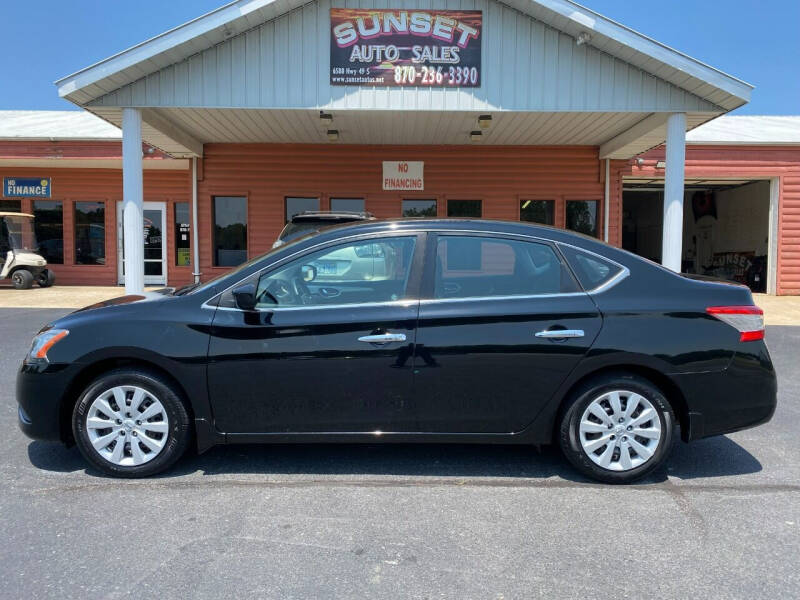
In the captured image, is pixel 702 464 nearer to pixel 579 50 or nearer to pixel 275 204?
pixel 579 50

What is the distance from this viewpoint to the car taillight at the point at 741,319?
373cm

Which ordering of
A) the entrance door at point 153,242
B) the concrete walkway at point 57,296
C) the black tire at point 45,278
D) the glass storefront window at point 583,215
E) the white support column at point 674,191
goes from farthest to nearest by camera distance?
the entrance door at point 153,242
the black tire at point 45,278
the glass storefront window at point 583,215
the concrete walkway at point 57,296
the white support column at point 674,191

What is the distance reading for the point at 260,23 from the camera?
30.5 ft

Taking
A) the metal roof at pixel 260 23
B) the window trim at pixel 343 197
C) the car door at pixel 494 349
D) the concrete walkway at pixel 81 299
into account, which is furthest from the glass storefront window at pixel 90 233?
the car door at pixel 494 349

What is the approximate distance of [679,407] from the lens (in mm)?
3795

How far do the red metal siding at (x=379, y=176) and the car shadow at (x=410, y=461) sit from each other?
10.2 m

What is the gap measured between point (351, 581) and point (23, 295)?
14293mm

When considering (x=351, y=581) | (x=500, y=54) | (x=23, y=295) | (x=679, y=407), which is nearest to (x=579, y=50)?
(x=500, y=54)

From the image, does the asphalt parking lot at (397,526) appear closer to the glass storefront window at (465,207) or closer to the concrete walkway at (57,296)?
the concrete walkway at (57,296)

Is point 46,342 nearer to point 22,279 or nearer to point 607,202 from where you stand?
point 607,202

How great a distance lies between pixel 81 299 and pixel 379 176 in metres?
7.22

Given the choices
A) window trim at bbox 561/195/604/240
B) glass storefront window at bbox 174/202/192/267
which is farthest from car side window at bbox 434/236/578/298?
glass storefront window at bbox 174/202/192/267

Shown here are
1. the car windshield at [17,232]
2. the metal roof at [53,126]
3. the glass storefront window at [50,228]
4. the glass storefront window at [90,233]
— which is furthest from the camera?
the glass storefront window at [50,228]

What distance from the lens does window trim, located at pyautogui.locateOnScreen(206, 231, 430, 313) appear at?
3691mm
